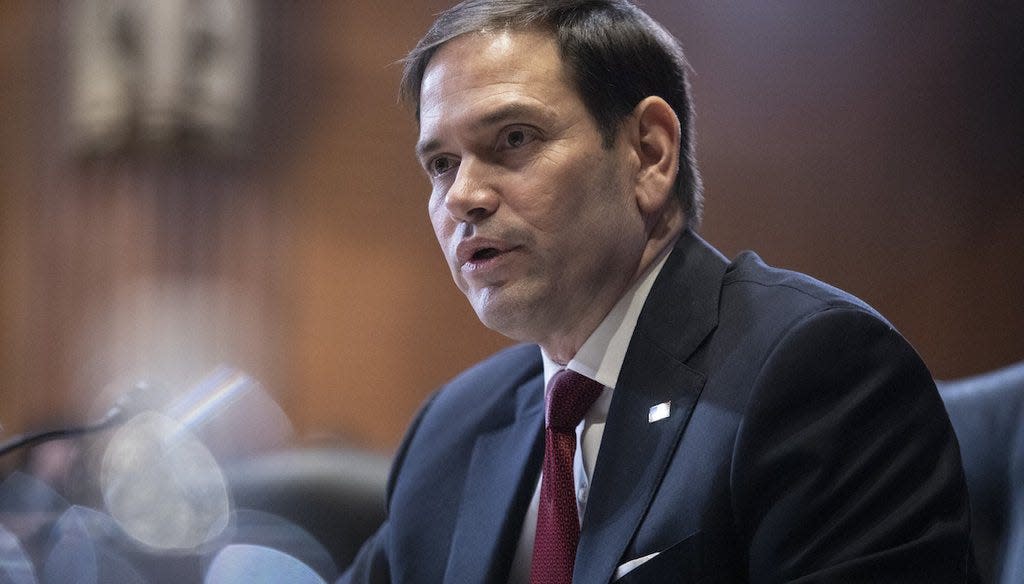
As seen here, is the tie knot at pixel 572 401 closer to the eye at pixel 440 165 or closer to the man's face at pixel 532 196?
the man's face at pixel 532 196

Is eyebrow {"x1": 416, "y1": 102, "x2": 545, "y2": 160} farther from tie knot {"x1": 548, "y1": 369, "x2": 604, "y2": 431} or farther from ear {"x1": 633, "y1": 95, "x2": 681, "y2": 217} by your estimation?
tie knot {"x1": 548, "y1": 369, "x2": 604, "y2": 431}

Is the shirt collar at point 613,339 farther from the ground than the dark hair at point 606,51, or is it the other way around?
the dark hair at point 606,51

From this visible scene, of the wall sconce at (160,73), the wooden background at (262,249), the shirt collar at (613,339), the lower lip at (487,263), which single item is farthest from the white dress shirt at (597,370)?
the wall sconce at (160,73)

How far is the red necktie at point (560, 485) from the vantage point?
129 centimetres

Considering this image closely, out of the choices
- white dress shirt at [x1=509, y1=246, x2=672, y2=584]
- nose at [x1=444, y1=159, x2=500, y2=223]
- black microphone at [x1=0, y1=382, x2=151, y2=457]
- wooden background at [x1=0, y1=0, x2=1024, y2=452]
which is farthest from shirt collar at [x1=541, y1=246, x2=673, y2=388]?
wooden background at [x1=0, y1=0, x2=1024, y2=452]

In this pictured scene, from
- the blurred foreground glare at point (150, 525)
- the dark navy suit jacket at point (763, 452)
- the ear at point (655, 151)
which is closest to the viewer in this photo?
the dark navy suit jacket at point (763, 452)

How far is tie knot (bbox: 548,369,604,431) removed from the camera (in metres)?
1.37

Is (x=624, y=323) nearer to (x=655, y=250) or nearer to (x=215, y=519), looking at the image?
(x=655, y=250)

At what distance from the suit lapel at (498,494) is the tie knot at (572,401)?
0.43 feet

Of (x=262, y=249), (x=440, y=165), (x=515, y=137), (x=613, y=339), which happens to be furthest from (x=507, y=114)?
(x=262, y=249)

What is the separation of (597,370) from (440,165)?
38cm

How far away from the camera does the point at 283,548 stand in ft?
6.33

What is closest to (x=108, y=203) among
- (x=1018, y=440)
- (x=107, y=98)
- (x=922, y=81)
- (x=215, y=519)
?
(x=107, y=98)

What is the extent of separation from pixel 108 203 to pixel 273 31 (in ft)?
2.92
